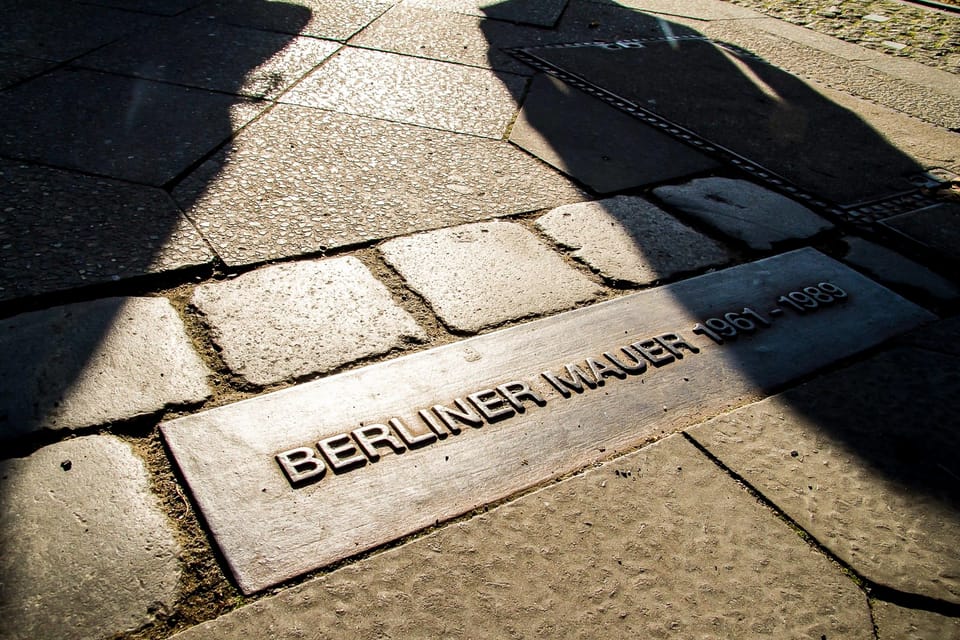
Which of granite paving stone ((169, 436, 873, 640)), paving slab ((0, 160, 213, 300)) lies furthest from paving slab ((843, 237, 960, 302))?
paving slab ((0, 160, 213, 300))

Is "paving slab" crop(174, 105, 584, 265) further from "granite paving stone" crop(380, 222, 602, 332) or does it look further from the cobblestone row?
the cobblestone row

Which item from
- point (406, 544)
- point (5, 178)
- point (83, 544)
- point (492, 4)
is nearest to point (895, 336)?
point (406, 544)

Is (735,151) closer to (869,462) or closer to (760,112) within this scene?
(760,112)

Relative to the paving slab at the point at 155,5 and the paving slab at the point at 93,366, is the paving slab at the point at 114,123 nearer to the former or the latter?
the paving slab at the point at 93,366

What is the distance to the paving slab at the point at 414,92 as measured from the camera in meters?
3.39

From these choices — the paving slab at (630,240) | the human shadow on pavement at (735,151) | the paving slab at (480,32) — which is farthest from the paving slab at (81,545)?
the paving slab at (480,32)

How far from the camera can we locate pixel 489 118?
11.4 ft

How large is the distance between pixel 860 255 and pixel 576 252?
3.58 ft

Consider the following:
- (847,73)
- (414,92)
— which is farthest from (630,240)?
(847,73)

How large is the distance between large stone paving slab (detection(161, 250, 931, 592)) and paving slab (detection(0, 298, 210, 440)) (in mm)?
141

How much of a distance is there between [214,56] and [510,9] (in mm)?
2383

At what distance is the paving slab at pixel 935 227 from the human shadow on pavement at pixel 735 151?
19 cm

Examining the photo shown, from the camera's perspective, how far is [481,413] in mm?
1813

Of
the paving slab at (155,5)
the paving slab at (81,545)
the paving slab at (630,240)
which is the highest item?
the paving slab at (630,240)
